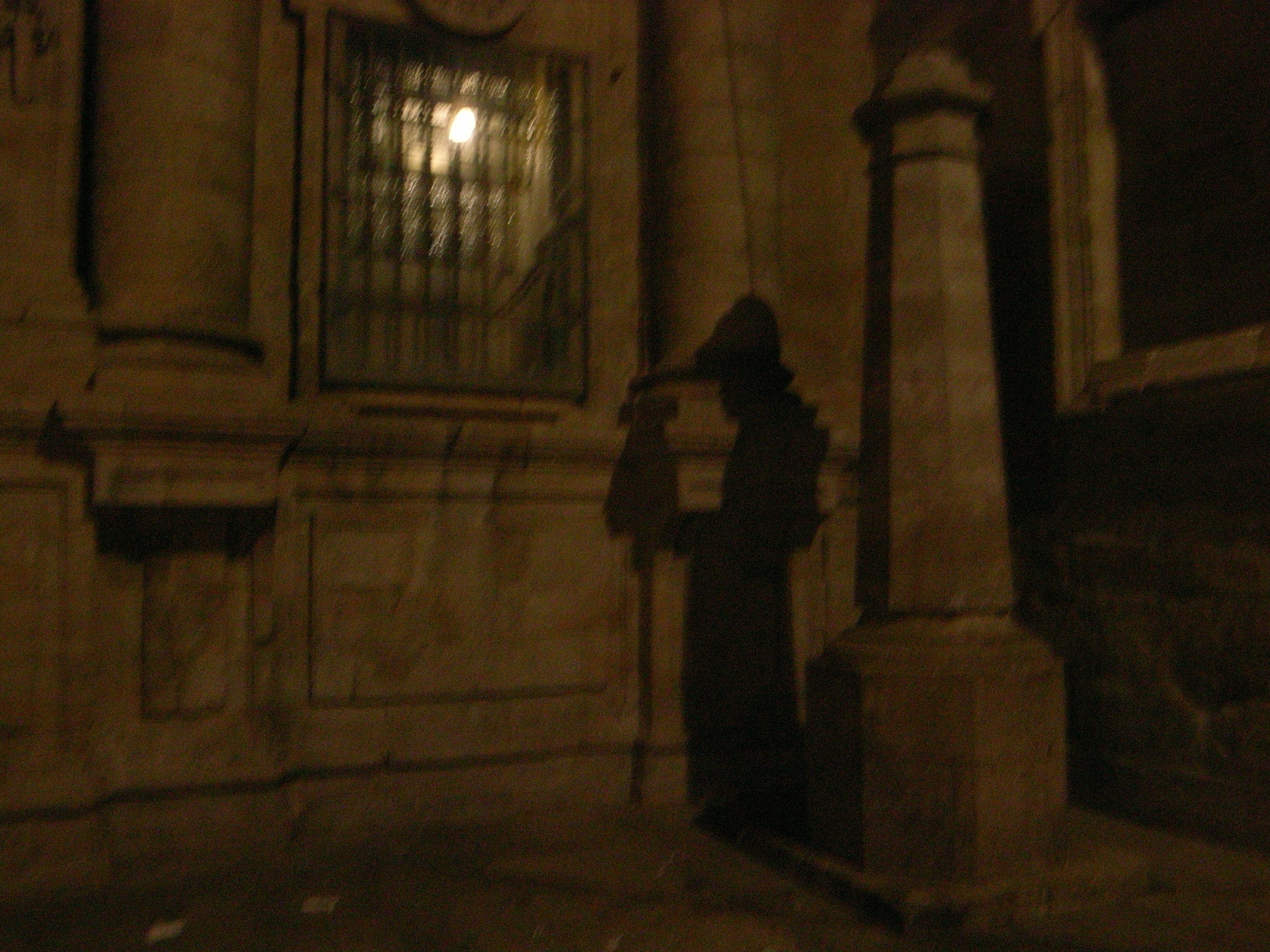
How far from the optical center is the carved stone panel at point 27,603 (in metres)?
4.25

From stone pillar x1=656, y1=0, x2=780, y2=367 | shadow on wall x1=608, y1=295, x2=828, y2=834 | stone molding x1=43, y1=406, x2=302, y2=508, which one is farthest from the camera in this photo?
stone pillar x1=656, y1=0, x2=780, y2=367

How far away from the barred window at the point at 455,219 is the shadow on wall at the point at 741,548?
75 cm

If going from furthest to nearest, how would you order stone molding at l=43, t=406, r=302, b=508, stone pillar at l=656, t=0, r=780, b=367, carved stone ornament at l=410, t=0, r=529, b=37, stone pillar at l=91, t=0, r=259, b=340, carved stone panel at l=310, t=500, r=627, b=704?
1. stone pillar at l=656, t=0, r=780, b=367
2. carved stone ornament at l=410, t=0, r=529, b=37
3. carved stone panel at l=310, t=500, r=627, b=704
4. stone pillar at l=91, t=0, r=259, b=340
5. stone molding at l=43, t=406, r=302, b=508

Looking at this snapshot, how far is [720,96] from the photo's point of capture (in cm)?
576

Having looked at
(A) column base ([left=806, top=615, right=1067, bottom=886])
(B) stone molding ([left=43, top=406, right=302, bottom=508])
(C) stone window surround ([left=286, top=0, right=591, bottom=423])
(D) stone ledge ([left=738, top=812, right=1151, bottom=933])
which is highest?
(C) stone window surround ([left=286, top=0, right=591, bottom=423])

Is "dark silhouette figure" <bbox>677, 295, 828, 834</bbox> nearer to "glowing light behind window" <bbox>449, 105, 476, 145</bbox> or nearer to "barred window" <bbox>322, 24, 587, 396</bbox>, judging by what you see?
"barred window" <bbox>322, 24, 587, 396</bbox>

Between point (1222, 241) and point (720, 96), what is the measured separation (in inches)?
103

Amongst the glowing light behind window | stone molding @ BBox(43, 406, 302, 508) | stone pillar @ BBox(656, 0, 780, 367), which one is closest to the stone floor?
stone molding @ BBox(43, 406, 302, 508)

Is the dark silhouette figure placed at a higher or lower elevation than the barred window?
lower

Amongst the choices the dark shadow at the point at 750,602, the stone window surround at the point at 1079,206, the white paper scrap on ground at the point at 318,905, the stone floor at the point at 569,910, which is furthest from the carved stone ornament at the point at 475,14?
the white paper scrap on ground at the point at 318,905

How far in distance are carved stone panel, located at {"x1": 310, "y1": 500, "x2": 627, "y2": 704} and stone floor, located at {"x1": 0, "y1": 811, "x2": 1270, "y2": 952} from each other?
0.79 metres

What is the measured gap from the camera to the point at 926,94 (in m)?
4.16

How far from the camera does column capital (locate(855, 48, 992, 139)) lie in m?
4.17

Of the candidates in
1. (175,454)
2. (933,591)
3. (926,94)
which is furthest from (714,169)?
(175,454)
